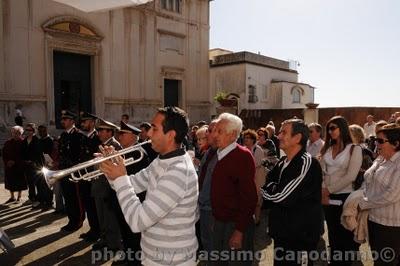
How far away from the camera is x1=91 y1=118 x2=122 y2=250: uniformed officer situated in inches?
220

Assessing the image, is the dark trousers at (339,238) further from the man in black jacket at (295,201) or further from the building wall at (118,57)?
the building wall at (118,57)

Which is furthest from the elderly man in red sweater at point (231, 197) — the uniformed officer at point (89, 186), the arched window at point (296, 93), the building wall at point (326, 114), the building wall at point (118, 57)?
the arched window at point (296, 93)

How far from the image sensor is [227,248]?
12.1 feet

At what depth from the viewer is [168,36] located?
22781 mm

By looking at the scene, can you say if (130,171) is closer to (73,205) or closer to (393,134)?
(73,205)

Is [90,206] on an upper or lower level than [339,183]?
lower

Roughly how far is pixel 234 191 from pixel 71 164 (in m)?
4.12

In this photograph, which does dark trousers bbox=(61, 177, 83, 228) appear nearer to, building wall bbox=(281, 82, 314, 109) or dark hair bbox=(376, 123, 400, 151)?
dark hair bbox=(376, 123, 400, 151)

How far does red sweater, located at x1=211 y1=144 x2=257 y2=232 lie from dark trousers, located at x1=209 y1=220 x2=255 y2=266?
0.11 meters

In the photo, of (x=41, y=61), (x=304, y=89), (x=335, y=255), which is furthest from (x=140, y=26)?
(x=304, y=89)

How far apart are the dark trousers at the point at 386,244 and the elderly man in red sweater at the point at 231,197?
1303 millimetres

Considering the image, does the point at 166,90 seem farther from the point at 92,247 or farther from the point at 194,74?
the point at 92,247

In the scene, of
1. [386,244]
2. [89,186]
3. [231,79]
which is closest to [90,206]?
[89,186]

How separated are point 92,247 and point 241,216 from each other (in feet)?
10.7
